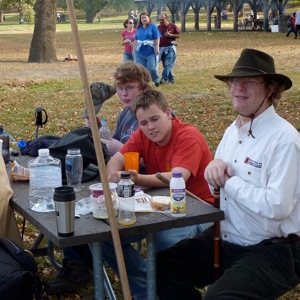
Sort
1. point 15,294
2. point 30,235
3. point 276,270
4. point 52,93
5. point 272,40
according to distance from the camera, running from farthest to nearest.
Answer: point 272,40 < point 52,93 < point 30,235 < point 276,270 < point 15,294

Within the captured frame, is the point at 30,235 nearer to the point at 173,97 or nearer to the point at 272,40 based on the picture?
the point at 173,97

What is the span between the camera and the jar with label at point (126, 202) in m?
2.90

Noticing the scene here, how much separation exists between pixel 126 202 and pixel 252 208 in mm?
583

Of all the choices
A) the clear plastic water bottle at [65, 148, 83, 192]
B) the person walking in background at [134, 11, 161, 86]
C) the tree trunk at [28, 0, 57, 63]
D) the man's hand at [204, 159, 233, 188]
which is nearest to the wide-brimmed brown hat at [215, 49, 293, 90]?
the man's hand at [204, 159, 233, 188]

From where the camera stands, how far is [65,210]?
2.74 meters

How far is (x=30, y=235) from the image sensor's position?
5.40m

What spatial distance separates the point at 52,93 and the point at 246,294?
12.2m

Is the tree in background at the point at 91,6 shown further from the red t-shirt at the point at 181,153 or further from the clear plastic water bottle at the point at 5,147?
the red t-shirt at the point at 181,153

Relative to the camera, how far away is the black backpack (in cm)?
278

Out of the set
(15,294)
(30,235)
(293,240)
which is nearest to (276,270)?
(293,240)

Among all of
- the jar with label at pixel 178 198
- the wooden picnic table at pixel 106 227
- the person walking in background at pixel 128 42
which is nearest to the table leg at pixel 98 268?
the wooden picnic table at pixel 106 227

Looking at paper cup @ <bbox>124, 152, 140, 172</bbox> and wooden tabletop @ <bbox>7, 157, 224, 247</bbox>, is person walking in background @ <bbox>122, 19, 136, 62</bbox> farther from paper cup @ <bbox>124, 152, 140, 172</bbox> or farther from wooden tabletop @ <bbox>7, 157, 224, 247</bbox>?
wooden tabletop @ <bbox>7, 157, 224, 247</bbox>

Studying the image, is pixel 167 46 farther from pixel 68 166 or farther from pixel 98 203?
pixel 98 203

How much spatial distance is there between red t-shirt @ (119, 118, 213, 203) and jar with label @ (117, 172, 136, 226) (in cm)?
71
